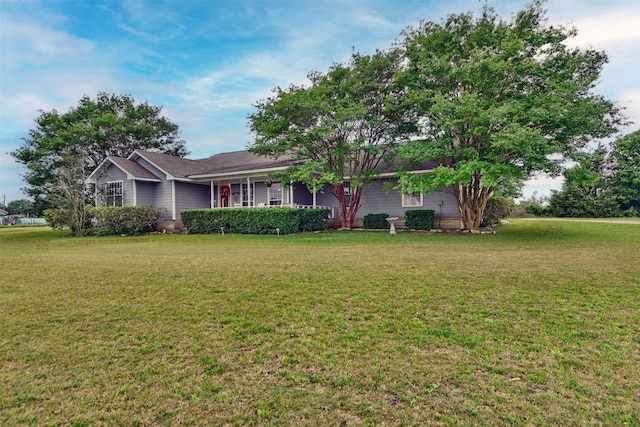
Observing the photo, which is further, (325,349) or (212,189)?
(212,189)

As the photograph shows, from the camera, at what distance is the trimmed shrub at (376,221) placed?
16625 millimetres

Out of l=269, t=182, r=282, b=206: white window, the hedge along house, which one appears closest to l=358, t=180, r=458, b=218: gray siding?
the hedge along house

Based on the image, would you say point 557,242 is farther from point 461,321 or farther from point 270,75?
point 270,75

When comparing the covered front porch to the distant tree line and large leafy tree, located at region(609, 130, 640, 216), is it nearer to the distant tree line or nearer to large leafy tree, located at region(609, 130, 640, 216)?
the distant tree line

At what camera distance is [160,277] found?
18.9 feet

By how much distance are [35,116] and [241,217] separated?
2128 centimetres

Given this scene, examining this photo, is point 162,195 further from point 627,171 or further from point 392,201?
point 627,171

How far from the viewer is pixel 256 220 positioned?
14930mm

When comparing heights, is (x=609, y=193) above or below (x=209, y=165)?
below

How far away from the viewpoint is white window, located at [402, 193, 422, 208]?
16.7 m

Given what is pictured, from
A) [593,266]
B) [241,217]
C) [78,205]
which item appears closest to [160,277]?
[593,266]

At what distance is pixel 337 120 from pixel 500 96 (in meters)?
6.15

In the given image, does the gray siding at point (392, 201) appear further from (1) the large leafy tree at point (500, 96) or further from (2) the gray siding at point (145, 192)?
(2) the gray siding at point (145, 192)

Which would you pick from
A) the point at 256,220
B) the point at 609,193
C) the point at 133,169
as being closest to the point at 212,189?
the point at 133,169
